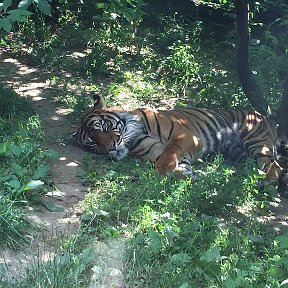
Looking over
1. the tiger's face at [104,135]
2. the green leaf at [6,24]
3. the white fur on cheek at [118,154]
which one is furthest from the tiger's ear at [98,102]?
the green leaf at [6,24]

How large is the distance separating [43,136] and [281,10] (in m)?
5.36

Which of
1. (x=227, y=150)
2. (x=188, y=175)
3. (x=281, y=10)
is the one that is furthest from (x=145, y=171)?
(x=281, y=10)

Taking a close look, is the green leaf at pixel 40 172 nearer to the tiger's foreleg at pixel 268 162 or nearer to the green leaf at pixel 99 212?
the green leaf at pixel 99 212

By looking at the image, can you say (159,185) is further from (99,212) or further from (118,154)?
(118,154)

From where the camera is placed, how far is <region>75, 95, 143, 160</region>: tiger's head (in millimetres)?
6119

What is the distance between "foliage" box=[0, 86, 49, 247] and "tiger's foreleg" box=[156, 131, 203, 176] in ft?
3.49

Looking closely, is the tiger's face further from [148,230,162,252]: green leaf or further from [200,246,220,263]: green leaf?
[200,246,220,263]: green leaf

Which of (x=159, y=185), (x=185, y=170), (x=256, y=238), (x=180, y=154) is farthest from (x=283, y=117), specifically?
(x=256, y=238)

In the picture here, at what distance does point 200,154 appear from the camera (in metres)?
6.29

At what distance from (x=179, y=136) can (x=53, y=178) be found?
1402 millimetres

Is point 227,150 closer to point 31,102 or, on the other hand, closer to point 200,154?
point 200,154

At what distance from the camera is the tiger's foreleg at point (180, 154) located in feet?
18.9

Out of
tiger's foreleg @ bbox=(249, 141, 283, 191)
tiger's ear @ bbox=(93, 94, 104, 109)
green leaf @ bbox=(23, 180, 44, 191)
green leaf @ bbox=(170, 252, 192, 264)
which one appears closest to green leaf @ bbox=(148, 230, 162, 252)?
green leaf @ bbox=(170, 252, 192, 264)

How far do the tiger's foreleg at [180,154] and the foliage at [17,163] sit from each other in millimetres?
1063
